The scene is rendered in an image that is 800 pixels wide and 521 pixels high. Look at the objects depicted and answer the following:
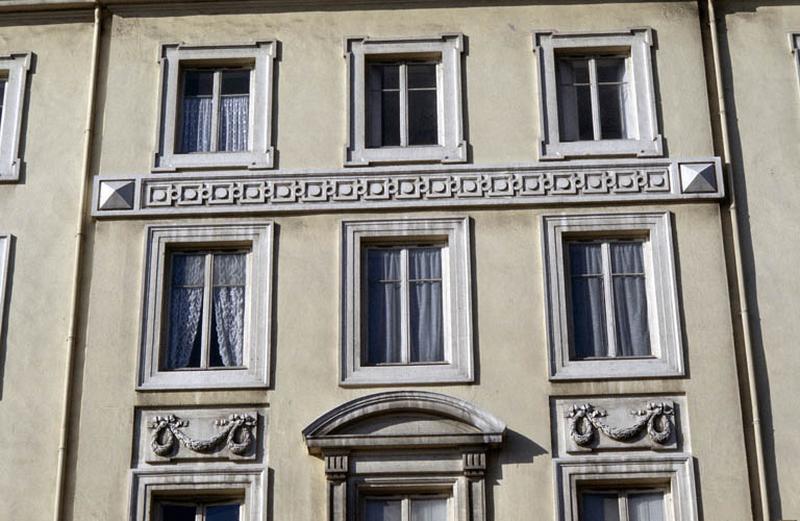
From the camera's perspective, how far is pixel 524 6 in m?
24.5

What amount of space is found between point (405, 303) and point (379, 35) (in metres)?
4.63

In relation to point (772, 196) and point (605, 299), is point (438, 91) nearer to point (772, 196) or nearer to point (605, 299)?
point (605, 299)

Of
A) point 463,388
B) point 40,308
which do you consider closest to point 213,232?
point 40,308

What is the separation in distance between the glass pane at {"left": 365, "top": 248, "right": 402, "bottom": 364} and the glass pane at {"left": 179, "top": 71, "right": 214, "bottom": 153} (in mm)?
3322

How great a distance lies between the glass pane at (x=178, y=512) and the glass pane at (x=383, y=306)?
3303mm

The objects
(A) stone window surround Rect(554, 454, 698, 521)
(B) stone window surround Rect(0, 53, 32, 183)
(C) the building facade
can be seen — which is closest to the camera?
(A) stone window surround Rect(554, 454, 698, 521)

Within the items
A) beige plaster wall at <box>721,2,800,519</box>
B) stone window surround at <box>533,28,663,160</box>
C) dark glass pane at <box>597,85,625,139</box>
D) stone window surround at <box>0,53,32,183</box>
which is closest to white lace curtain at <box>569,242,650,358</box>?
stone window surround at <box>533,28,663,160</box>

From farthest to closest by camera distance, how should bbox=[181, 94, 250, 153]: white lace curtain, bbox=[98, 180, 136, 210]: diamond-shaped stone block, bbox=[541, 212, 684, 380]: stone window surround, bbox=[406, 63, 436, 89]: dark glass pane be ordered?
bbox=[406, 63, 436, 89]: dark glass pane, bbox=[181, 94, 250, 153]: white lace curtain, bbox=[98, 180, 136, 210]: diamond-shaped stone block, bbox=[541, 212, 684, 380]: stone window surround

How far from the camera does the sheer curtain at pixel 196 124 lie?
23828 mm

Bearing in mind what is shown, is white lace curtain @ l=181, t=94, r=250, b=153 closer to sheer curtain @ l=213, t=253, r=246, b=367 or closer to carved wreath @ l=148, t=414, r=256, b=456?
sheer curtain @ l=213, t=253, r=246, b=367

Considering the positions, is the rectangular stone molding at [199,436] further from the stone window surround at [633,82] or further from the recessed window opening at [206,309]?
the stone window surround at [633,82]

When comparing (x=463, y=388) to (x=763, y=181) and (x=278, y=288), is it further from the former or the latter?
(x=763, y=181)

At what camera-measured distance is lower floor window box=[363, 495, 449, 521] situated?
69.6 feet

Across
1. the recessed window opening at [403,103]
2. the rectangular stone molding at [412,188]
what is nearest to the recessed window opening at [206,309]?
the rectangular stone molding at [412,188]
